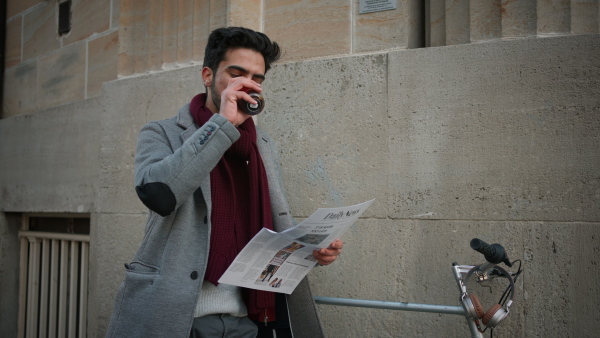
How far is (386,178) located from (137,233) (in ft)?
5.73

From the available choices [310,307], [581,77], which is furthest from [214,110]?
[581,77]

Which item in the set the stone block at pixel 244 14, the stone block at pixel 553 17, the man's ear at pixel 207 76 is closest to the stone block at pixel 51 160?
the stone block at pixel 244 14

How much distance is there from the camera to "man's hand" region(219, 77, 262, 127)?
222 centimetres

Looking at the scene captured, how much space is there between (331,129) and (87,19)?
260cm

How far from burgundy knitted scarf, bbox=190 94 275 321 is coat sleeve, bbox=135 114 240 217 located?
0.22m

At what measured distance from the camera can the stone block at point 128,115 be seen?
3822 millimetres

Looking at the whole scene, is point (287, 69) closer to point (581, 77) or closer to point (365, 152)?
point (365, 152)

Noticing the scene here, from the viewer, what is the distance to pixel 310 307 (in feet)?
8.43

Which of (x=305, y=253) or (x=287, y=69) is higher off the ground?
(x=287, y=69)

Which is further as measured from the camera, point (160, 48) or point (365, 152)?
point (160, 48)

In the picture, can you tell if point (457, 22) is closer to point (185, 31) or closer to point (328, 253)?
point (328, 253)

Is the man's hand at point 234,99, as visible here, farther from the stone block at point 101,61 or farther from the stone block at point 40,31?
the stone block at point 40,31

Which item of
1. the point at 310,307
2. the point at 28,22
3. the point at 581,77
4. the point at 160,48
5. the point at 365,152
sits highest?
the point at 28,22

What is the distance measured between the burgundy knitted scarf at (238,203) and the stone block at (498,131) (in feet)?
3.16
